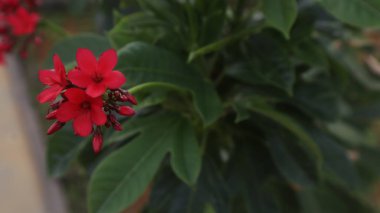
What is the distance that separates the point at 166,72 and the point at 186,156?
17cm

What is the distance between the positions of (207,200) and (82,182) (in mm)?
1036

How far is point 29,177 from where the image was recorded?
210cm

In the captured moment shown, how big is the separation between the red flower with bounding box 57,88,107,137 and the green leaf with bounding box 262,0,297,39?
0.41 m

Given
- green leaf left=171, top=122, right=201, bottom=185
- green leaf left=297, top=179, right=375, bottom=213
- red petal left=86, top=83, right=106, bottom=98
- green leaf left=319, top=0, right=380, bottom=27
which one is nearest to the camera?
red petal left=86, top=83, right=106, bottom=98

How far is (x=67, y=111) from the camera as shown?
2.07ft

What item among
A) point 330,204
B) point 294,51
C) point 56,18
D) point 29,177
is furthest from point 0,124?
point 294,51

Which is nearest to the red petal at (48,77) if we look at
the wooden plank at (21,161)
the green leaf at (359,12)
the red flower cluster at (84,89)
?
the red flower cluster at (84,89)

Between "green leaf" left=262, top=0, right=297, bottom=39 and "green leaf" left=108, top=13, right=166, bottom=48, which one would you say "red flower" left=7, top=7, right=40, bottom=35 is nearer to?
"green leaf" left=108, top=13, right=166, bottom=48

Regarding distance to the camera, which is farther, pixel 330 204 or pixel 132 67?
pixel 330 204

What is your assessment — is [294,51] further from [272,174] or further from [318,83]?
[272,174]

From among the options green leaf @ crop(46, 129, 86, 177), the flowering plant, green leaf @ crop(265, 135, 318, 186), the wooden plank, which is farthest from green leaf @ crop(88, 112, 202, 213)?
the wooden plank

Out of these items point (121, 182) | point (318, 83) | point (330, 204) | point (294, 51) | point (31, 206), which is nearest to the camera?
point (121, 182)

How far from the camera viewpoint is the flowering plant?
95 centimetres

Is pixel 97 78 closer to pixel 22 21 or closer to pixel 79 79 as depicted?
pixel 79 79
